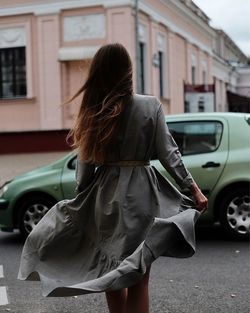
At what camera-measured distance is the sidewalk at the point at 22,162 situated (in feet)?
56.1

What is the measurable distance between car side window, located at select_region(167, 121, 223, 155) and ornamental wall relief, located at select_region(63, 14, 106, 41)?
15018mm

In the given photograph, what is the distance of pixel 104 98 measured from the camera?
334cm

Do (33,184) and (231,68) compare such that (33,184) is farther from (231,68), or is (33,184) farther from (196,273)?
(231,68)

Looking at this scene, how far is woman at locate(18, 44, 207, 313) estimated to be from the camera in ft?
10.7

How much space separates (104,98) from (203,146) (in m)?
5.01

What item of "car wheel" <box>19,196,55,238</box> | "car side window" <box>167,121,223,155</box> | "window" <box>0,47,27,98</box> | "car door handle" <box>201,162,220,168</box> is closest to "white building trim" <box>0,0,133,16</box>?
"window" <box>0,47,27,98</box>

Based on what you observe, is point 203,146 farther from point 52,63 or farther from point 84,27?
point 52,63

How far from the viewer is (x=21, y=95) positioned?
967 inches

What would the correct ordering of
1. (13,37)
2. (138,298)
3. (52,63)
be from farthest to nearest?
(13,37), (52,63), (138,298)

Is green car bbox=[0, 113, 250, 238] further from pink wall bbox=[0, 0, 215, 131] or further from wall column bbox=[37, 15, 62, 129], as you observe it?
wall column bbox=[37, 15, 62, 129]

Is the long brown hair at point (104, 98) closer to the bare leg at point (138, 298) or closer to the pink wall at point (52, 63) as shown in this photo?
the bare leg at point (138, 298)

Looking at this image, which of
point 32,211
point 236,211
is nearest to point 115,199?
point 236,211

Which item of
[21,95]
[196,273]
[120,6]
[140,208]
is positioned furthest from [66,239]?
[21,95]

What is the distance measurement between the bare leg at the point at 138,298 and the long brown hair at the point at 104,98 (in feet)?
2.38
